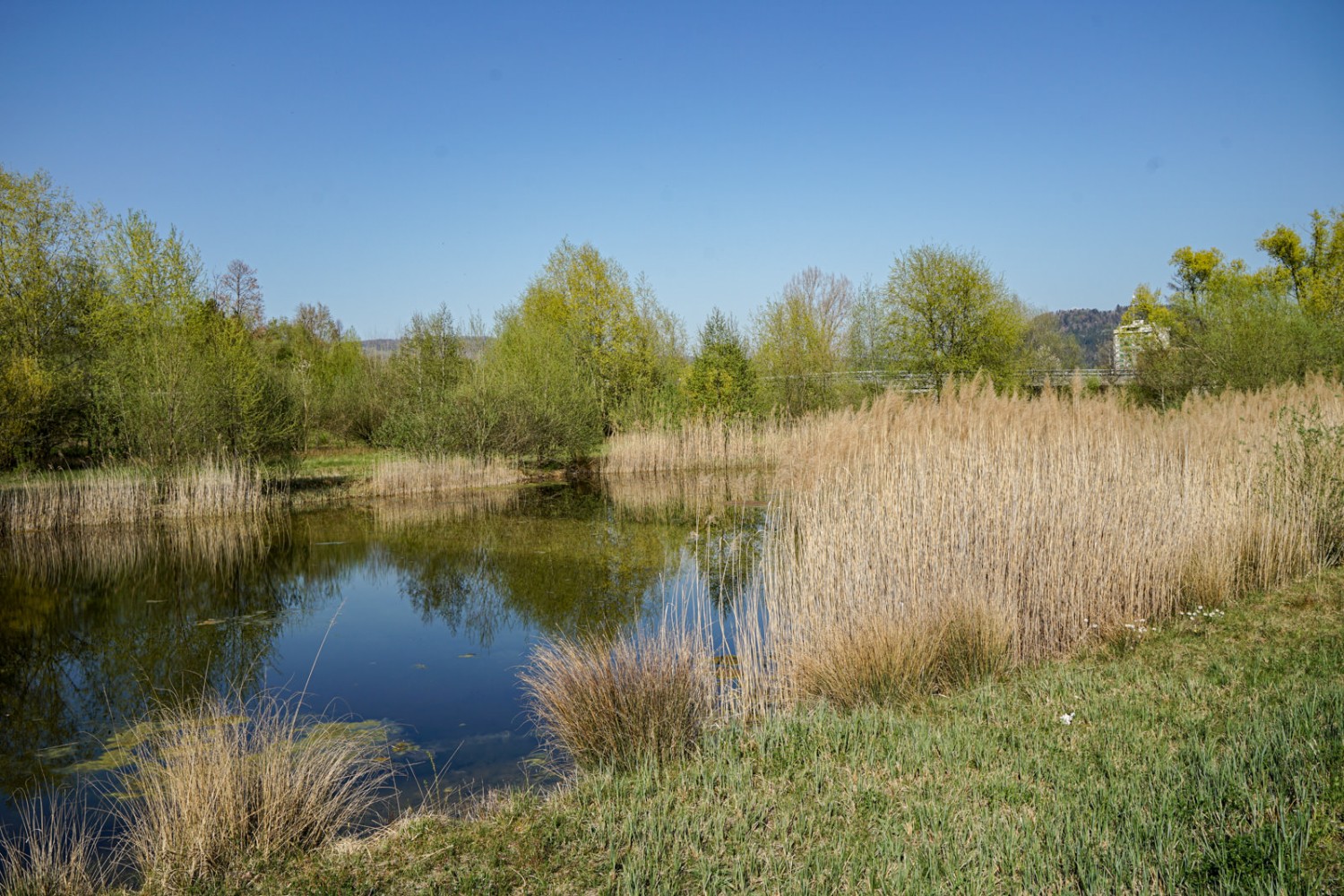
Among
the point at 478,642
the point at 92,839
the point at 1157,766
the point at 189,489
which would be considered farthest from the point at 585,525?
the point at 1157,766

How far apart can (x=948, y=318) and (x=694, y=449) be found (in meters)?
8.71

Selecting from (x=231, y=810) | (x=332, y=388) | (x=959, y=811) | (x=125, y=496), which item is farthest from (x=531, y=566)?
(x=332, y=388)

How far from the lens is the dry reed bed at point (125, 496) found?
1645 cm

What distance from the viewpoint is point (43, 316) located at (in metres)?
21.2

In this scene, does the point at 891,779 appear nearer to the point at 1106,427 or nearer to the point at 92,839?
the point at 92,839

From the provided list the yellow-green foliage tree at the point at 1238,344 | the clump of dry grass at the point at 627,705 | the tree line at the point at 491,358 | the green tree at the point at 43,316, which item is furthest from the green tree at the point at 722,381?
the clump of dry grass at the point at 627,705

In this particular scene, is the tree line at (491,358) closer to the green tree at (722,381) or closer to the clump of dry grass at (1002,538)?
the green tree at (722,381)

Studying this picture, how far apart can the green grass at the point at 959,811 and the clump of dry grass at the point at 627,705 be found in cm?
17

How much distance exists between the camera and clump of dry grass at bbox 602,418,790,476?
2583 centimetres

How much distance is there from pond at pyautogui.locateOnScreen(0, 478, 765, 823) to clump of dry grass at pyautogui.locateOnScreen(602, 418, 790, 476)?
677cm

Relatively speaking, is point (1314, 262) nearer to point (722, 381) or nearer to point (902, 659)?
point (722, 381)

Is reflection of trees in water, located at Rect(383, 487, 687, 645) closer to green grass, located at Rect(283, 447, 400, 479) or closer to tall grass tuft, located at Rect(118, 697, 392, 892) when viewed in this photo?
tall grass tuft, located at Rect(118, 697, 392, 892)

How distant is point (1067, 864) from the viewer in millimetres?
3133

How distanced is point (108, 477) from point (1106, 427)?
19206 mm
